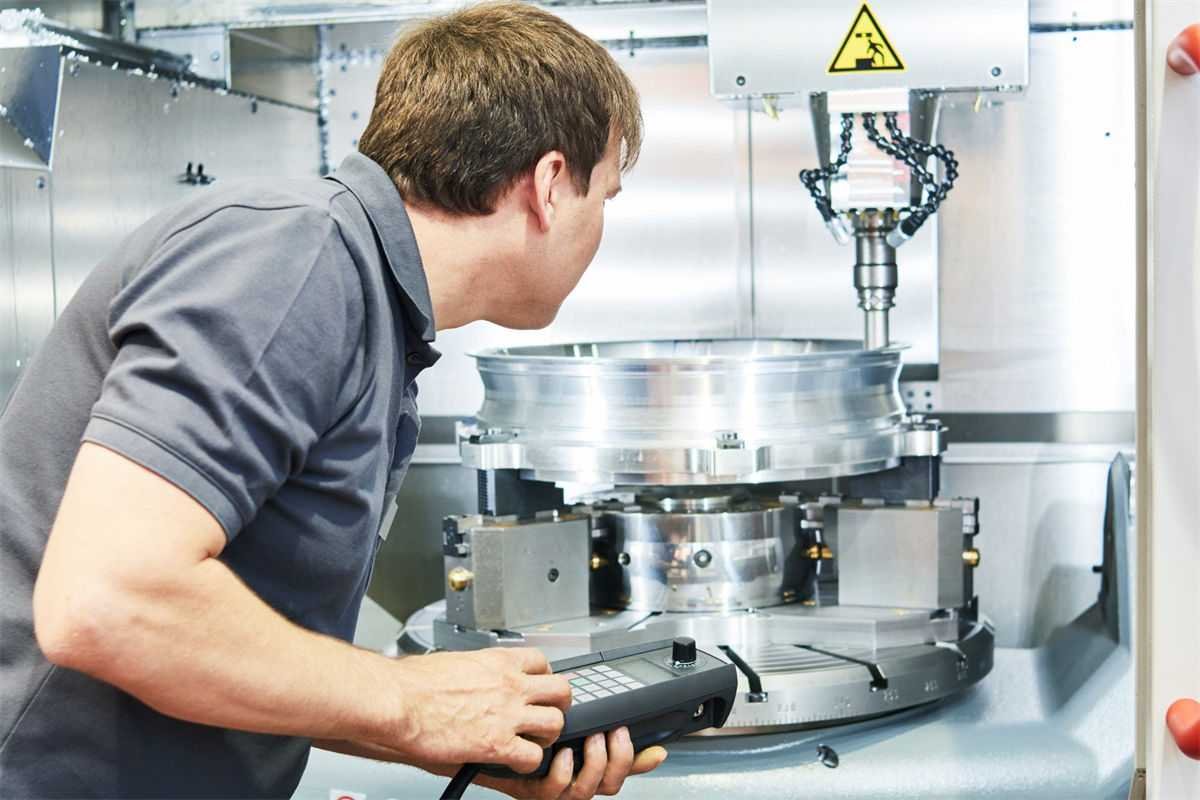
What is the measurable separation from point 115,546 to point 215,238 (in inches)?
8.0

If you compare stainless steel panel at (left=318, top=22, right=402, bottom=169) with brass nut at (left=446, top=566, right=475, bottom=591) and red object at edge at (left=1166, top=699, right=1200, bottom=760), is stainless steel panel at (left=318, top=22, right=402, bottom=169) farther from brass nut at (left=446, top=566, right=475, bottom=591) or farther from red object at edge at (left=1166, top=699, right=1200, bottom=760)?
red object at edge at (left=1166, top=699, right=1200, bottom=760)

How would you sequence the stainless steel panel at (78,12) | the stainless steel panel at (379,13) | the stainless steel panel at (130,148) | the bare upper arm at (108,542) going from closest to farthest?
the bare upper arm at (108,542) → the stainless steel panel at (130,148) → the stainless steel panel at (379,13) → the stainless steel panel at (78,12)

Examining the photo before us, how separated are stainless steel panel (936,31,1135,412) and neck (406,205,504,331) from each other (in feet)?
3.61

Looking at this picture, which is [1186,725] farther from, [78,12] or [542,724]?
[78,12]

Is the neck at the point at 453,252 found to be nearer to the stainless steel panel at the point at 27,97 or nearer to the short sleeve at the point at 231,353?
the short sleeve at the point at 231,353

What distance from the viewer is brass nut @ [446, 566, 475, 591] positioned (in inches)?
58.4

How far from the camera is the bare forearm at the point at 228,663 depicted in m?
0.75

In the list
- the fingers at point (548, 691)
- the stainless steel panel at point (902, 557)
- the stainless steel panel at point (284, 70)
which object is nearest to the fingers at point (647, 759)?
the fingers at point (548, 691)

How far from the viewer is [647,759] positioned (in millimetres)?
1078

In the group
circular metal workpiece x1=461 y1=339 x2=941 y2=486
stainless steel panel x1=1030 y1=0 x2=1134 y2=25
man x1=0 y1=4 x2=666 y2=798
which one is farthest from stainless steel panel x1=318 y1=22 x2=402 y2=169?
man x1=0 y1=4 x2=666 y2=798

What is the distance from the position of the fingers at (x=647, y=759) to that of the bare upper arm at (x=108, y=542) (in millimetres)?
445

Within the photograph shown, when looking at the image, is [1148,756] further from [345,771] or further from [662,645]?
[345,771]

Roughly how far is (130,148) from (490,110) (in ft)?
2.91

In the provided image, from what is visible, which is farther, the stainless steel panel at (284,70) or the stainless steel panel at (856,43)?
the stainless steel panel at (284,70)
